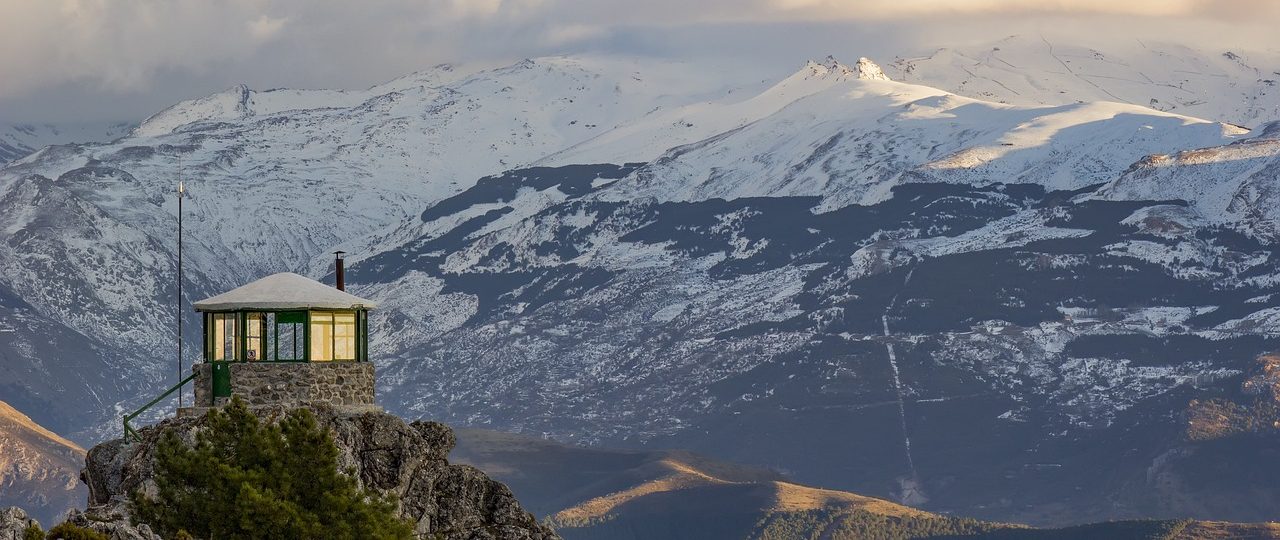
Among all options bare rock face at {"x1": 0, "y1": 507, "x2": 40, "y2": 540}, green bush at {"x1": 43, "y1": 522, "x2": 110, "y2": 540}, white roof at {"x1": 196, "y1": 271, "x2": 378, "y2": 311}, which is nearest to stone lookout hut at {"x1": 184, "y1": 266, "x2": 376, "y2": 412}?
white roof at {"x1": 196, "y1": 271, "x2": 378, "y2": 311}

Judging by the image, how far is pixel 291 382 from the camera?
8112 centimetres

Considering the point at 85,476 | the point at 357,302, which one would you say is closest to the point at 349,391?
the point at 357,302

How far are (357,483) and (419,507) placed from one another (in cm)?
591

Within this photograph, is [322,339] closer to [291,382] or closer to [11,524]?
[291,382]

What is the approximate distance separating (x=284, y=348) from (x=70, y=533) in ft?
50.4

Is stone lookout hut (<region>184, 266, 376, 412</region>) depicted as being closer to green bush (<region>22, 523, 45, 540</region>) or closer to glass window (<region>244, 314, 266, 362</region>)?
glass window (<region>244, 314, 266, 362</region>)

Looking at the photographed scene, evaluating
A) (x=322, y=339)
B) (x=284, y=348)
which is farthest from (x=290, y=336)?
(x=322, y=339)

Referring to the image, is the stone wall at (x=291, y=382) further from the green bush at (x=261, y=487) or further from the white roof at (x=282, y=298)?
the green bush at (x=261, y=487)

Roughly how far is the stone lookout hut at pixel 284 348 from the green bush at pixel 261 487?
2.34 meters

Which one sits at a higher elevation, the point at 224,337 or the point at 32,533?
the point at 224,337

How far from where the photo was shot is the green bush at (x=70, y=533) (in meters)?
67.6

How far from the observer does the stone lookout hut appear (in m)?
80.9

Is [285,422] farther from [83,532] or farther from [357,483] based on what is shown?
[83,532]

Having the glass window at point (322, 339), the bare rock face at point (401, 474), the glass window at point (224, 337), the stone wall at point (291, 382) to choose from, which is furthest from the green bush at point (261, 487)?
the glass window at point (322, 339)
